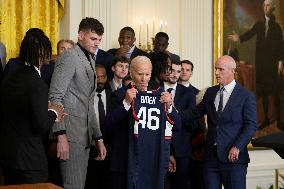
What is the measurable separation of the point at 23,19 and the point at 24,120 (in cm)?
305

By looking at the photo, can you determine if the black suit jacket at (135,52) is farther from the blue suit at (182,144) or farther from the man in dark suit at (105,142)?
the man in dark suit at (105,142)

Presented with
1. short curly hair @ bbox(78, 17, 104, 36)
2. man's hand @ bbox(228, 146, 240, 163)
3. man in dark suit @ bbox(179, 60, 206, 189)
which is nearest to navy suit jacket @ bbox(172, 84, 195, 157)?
man in dark suit @ bbox(179, 60, 206, 189)

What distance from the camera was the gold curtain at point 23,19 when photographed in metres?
6.08

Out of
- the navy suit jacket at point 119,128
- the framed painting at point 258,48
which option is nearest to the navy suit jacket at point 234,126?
the navy suit jacket at point 119,128

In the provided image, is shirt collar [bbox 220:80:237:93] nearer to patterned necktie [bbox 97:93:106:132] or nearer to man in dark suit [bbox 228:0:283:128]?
patterned necktie [bbox 97:93:106:132]

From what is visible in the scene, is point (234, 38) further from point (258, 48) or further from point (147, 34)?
point (147, 34)

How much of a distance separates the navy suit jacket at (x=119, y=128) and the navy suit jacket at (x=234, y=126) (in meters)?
0.68

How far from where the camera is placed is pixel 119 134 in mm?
4098

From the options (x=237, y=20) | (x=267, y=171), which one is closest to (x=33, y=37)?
(x=237, y=20)

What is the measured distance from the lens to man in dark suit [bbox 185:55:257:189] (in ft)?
15.1

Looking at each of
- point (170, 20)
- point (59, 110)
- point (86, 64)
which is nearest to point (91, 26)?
point (86, 64)

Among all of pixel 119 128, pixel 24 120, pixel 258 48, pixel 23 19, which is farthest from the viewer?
pixel 258 48

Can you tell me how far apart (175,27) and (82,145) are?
366cm

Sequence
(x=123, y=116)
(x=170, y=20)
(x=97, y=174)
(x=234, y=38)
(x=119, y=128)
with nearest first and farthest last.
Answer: (x=123, y=116), (x=119, y=128), (x=97, y=174), (x=170, y=20), (x=234, y=38)
